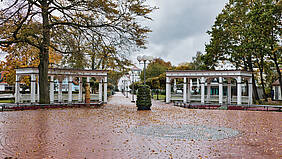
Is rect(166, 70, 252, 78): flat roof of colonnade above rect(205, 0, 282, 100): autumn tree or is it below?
below

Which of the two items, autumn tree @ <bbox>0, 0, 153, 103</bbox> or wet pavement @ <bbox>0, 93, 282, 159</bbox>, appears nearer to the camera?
wet pavement @ <bbox>0, 93, 282, 159</bbox>

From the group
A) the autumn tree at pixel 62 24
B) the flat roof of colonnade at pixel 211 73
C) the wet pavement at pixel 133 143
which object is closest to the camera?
the wet pavement at pixel 133 143

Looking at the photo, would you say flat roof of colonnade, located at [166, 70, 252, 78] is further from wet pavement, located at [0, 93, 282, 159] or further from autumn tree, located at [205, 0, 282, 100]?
wet pavement, located at [0, 93, 282, 159]

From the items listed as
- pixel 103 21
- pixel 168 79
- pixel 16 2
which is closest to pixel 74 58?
pixel 103 21

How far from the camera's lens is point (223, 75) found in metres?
25.0

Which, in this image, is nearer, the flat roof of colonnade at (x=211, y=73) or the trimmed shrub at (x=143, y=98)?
the trimmed shrub at (x=143, y=98)

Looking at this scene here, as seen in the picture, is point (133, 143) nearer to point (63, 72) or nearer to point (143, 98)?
point (143, 98)

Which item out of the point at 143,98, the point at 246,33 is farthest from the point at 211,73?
the point at 143,98

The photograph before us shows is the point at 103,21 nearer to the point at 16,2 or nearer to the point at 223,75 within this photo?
the point at 16,2

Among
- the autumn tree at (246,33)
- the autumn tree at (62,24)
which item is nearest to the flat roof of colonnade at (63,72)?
the autumn tree at (62,24)

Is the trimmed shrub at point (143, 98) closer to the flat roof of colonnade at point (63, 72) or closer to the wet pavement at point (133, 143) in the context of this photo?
the flat roof of colonnade at point (63, 72)

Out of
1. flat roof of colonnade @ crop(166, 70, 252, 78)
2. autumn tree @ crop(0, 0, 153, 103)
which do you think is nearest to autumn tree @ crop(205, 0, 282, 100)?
flat roof of colonnade @ crop(166, 70, 252, 78)

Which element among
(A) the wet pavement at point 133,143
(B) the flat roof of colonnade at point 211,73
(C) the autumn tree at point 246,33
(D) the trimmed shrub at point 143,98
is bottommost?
(A) the wet pavement at point 133,143

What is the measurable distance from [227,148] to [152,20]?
12870 mm
